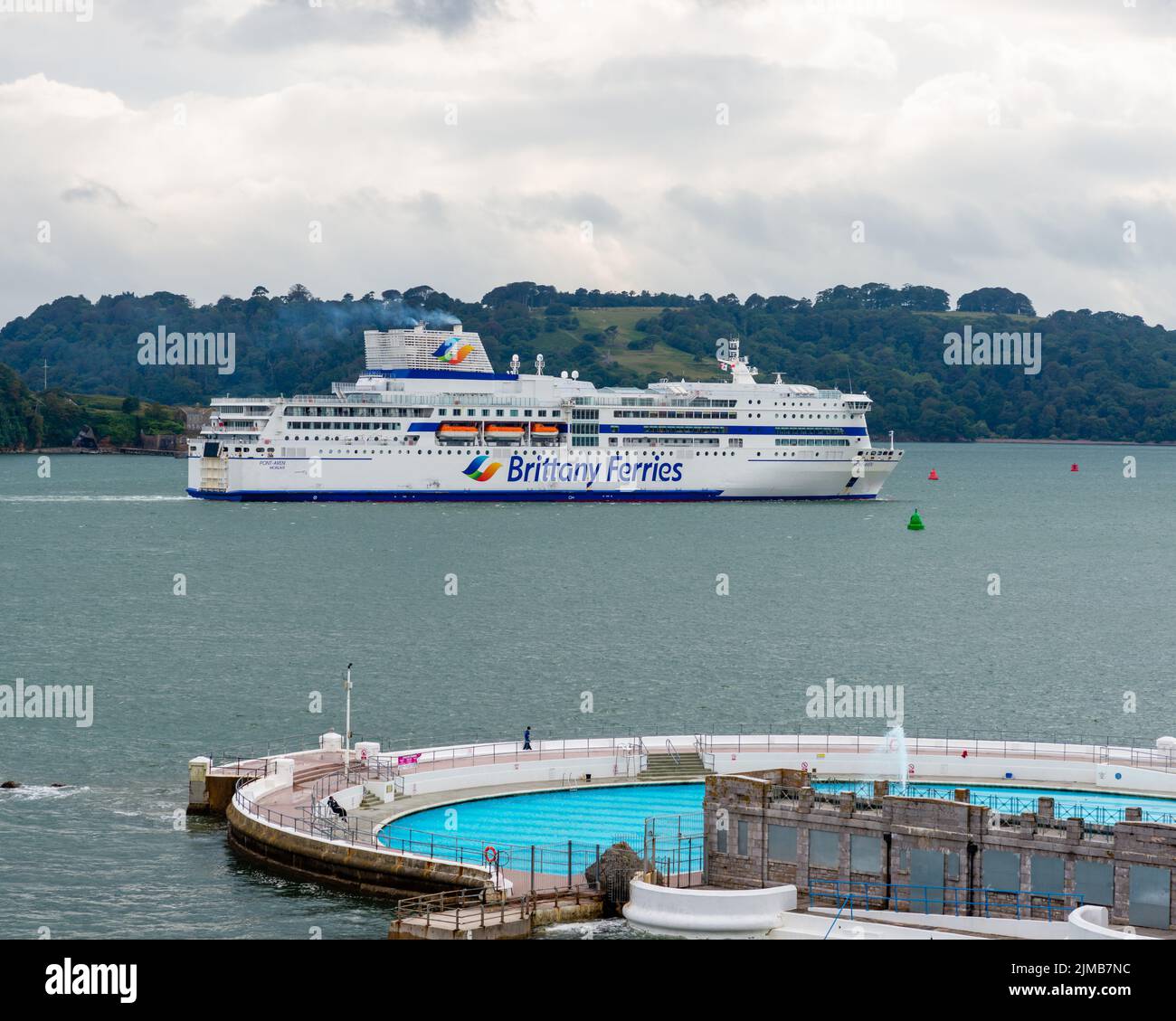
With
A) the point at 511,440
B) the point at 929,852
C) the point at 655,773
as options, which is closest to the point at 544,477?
the point at 511,440

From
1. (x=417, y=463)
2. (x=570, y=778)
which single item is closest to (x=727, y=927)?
(x=570, y=778)

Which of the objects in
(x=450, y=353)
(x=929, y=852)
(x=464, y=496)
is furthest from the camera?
(x=450, y=353)

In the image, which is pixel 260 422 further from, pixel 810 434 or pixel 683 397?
pixel 810 434

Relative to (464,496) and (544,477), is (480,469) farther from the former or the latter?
(544,477)

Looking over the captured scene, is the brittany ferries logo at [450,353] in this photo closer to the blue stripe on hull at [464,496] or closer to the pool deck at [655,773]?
the blue stripe on hull at [464,496]

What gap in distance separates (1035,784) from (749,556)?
57.8 m

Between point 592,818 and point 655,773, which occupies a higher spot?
point 655,773

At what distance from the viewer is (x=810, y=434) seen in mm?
128250

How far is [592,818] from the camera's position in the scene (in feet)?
106

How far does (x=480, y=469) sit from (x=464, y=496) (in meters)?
2.34

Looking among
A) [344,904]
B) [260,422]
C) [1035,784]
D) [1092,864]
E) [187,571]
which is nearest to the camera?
[1092,864]

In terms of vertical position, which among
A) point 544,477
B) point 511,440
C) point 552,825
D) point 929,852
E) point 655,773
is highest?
point 511,440

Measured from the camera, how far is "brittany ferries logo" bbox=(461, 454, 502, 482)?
123 metres

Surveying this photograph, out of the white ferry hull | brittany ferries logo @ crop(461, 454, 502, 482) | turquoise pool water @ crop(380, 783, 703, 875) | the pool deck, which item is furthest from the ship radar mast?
turquoise pool water @ crop(380, 783, 703, 875)
